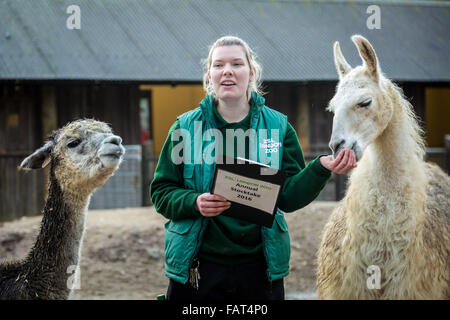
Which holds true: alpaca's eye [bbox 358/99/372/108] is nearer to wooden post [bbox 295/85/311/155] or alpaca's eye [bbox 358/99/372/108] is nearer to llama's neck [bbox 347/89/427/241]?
llama's neck [bbox 347/89/427/241]

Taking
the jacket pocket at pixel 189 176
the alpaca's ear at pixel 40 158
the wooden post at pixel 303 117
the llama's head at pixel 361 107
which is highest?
the wooden post at pixel 303 117

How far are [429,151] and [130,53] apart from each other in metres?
5.11

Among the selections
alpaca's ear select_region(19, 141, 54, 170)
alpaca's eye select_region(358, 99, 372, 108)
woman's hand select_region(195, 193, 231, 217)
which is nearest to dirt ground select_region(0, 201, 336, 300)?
→ alpaca's ear select_region(19, 141, 54, 170)

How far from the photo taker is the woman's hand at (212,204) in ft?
7.29

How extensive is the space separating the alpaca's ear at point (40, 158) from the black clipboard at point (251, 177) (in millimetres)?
1329

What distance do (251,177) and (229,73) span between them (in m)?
0.46

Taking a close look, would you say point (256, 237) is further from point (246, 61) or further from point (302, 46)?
point (302, 46)

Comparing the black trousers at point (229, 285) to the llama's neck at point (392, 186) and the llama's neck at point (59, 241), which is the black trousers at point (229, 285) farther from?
the llama's neck at point (59, 241)

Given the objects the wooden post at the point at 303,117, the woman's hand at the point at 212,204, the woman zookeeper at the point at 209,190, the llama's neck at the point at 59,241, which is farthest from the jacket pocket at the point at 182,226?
the wooden post at the point at 303,117

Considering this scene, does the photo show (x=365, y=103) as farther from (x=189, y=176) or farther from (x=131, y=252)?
(x=131, y=252)

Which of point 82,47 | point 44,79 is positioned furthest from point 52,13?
point 44,79

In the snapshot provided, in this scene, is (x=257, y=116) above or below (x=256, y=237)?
above
